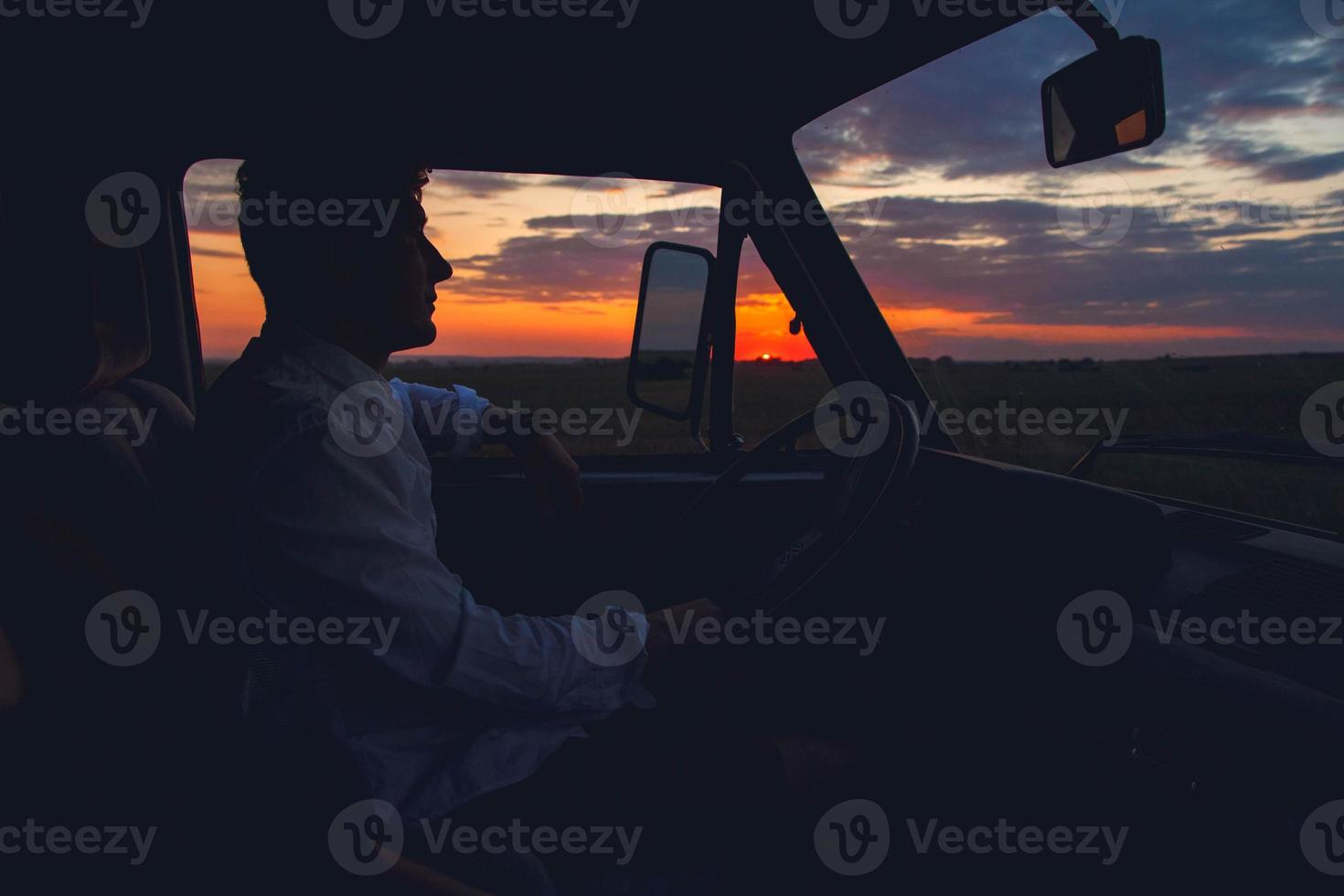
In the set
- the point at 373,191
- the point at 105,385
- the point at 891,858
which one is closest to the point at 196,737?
the point at 105,385

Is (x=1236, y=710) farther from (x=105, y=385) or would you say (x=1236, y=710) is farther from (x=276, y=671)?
(x=105, y=385)

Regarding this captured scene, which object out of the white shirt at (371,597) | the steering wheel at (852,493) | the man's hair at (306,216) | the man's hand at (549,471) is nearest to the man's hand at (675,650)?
the steering wheel at (852,493)

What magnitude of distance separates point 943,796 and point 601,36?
2377 millimetres

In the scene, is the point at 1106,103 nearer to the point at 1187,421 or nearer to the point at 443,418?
the point at 1187,421

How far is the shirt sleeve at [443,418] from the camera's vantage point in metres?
2.78

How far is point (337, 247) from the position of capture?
167 cm

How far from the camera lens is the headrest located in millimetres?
1480

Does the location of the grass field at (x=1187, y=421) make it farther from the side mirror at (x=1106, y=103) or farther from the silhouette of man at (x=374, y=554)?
the silhouette of man at (x=374, y=554)

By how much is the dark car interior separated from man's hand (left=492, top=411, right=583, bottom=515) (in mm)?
416

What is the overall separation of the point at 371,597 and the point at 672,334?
7.38 feet

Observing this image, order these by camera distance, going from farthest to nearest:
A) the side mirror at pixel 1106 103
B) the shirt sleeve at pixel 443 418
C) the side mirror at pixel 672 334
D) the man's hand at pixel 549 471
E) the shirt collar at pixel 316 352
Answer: the side mirror at pixel 672 334, the shirt sleeve at pixel 443 418, the man's hand at pixel 549 471, the side mirror at pixel 1106 103, the shirt collar at pixel 316 352

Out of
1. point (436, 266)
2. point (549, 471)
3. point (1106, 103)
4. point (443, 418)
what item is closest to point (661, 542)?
point (549, 471)

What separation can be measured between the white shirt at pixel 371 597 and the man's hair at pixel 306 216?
0.11 m

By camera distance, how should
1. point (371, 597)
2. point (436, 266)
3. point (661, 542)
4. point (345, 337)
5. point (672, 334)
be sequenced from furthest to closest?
point (672, 334)
point (661, 542)
point (436, 266)
point (345, 337)
point (371, 597)
